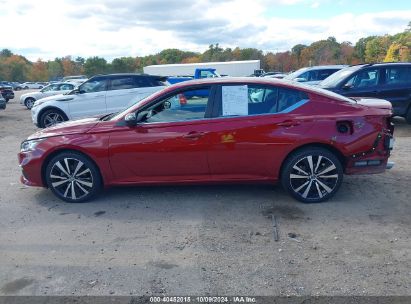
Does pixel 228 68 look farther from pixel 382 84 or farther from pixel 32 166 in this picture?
pixel 32 166

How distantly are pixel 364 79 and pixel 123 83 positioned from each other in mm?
6735

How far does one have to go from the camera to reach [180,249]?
12.9 ft

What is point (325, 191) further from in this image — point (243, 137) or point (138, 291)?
point (138, 291)

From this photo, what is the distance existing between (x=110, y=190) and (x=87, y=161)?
78 cm

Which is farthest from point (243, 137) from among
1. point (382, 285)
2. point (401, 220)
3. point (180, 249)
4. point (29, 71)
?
point (29, 71)

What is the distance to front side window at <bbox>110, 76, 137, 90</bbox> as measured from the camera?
38.5 ft

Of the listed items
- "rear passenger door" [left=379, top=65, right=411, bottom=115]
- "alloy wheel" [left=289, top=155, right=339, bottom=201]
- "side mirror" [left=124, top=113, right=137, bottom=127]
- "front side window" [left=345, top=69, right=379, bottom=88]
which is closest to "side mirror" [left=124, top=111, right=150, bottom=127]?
"side mirror" [left=124, top=113, right=137, bottom=127]

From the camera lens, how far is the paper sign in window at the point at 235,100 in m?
5.00

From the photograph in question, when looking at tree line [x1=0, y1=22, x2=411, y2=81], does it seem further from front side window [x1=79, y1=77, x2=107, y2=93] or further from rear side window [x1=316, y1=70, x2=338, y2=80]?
front side window [x1=79, y1=77, x2=107, y2=93]

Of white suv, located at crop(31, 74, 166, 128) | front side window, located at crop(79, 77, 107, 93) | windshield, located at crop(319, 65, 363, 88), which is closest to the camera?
windshield, located at crop(319, 65, 363, 88)

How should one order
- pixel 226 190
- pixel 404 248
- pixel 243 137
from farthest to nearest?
pixel 226 190 → pixel 243 137 → pixel 404 248

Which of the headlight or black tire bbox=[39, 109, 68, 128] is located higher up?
the headlight

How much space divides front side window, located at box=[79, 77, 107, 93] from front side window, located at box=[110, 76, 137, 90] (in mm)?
240

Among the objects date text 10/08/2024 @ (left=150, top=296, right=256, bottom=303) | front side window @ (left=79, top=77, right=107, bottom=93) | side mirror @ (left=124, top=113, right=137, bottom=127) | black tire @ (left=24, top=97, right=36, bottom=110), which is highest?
front side window @ (left=79, top=77, right=107, bottom=93)
